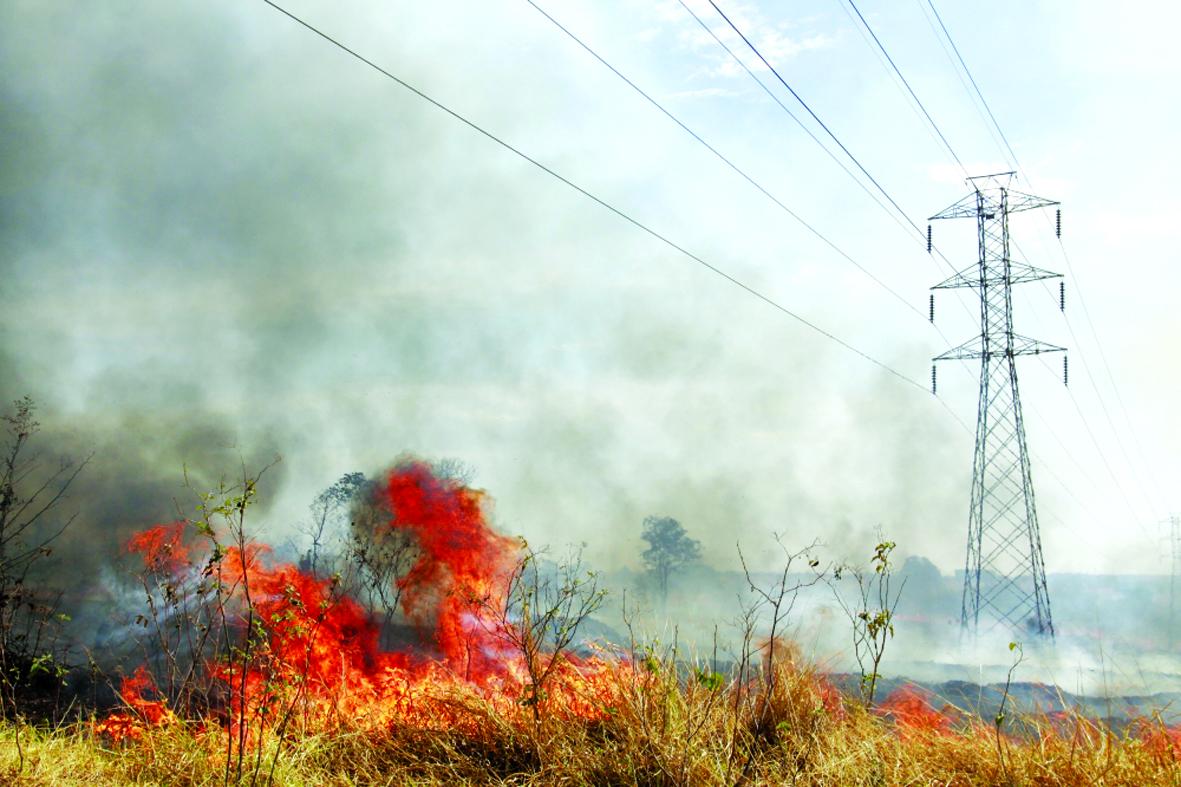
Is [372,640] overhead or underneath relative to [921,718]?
underneath

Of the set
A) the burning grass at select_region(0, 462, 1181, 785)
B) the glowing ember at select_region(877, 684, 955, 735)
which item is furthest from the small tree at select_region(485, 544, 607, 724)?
the glowing ember at select_region(877, 684, 955, 735)

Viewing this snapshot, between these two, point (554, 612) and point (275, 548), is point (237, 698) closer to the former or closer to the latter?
point (554, 612)

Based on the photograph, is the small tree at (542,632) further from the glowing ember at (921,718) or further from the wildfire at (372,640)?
the glowing ember at (921,718)

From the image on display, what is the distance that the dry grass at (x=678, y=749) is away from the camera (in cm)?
713

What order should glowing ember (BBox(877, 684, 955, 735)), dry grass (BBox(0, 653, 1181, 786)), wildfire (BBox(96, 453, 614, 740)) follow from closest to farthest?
dry grass (BBox(0, 653, 1181, 786)) < glowing ember (BBox(877, 684, 955, 735)) < wildfire (BBox(96, 453, 614, 740))

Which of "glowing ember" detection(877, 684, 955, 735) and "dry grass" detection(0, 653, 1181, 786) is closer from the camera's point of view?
"dry grass" detection(0, 653, 1181, 786)

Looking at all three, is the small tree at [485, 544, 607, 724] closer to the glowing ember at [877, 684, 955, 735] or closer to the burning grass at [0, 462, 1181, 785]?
the burning grass at [0, 462, 1181, 785]

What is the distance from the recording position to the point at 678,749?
749 cm

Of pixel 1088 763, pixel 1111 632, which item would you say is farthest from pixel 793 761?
pixel 1111 632

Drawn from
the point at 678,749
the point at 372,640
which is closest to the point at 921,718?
the point at 678,749

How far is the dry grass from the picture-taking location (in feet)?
23.4

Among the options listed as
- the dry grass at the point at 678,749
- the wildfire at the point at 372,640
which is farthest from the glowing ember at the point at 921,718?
the wildfire at the point at 372,640

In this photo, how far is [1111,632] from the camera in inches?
1801

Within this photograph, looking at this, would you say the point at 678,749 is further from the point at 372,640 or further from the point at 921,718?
the point at 372,640
